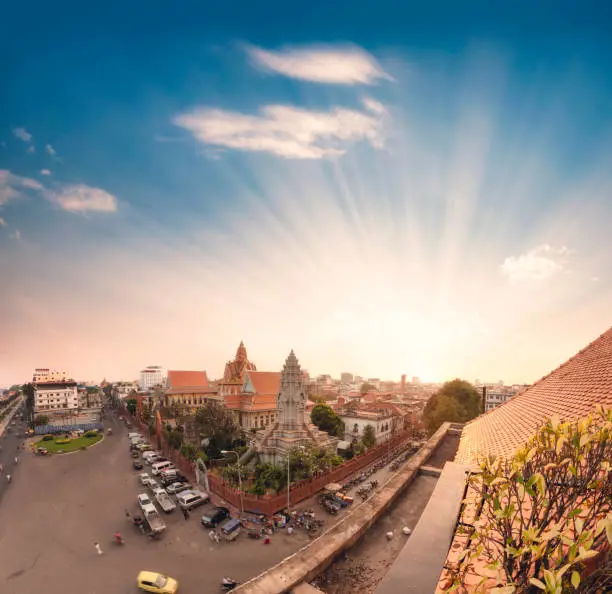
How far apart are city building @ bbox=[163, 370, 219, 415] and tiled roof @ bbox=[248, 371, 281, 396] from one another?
1140 centimetres

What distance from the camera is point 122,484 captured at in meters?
23.9

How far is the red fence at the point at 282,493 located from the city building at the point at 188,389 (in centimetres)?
2985

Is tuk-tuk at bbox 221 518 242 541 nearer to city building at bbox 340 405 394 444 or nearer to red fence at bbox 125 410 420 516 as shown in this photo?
red fence at bbox 125 410 420 516

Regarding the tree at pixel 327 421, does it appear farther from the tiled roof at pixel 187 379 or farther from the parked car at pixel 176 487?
the tiled roof at pixel 187 379

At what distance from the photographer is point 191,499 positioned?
19.8m

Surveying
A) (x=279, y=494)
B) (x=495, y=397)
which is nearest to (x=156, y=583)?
(x=279, y=494)

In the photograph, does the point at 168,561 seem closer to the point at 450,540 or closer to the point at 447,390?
the point at 450,540

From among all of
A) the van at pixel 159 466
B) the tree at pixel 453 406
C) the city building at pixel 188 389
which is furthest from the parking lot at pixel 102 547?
the city building at pixel 188 389

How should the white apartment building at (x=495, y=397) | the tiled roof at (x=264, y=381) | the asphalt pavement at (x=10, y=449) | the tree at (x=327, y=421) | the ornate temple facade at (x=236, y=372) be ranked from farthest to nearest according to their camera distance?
the white apartment building at (x=495, y=397) < the ornate temple facade at (x=236, y=372) < the tiled roof at (x=264, y=381) < the tree at (x=327, y=421) < the asphalt pavement at (x=10, y=449)

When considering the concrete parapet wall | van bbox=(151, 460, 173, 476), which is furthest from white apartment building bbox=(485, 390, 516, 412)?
the concrete parapet wall

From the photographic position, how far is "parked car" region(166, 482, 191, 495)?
71.7 ft

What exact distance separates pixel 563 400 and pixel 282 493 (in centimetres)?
1698

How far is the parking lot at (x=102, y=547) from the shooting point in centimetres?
1332

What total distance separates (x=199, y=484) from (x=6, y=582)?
10.8 m
